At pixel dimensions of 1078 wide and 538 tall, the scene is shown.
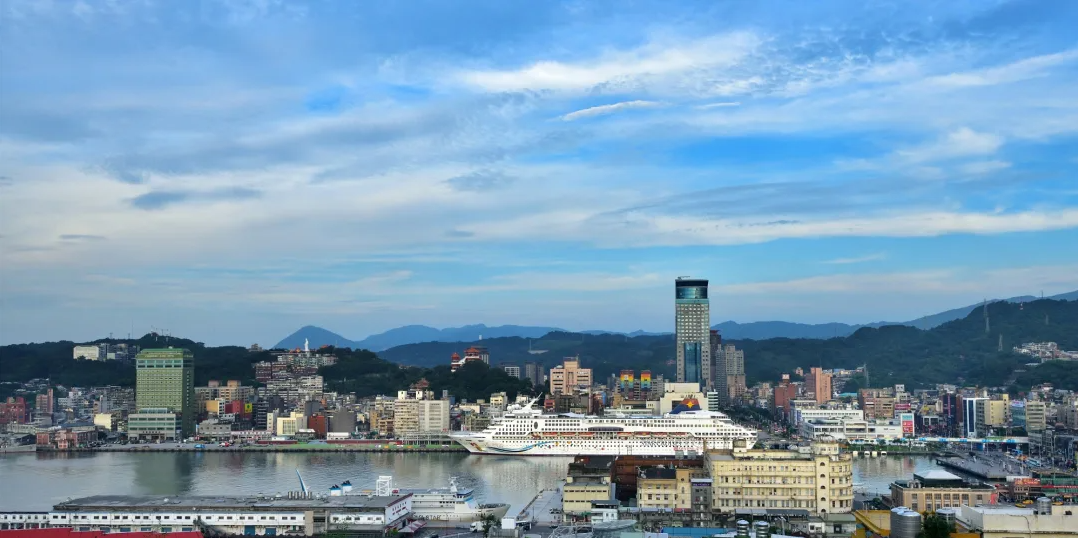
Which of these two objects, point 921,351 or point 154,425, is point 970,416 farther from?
point 921,351

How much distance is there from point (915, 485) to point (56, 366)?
4648 cm

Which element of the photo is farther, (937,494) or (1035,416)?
(1035,416)

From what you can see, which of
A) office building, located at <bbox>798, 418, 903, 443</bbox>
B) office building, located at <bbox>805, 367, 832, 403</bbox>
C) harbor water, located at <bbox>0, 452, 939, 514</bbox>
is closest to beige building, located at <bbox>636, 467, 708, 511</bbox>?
harbor water, located at <bbox>0, 452, 939, 514</bbox>

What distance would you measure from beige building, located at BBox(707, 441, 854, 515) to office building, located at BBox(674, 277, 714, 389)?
42.8 meters

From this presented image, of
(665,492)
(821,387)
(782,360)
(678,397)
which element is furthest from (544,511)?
(782,360)

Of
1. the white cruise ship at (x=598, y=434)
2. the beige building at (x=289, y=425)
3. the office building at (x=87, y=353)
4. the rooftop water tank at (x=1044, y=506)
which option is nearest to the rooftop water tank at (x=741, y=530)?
the rooftop water tank at (x=1044, y=506)

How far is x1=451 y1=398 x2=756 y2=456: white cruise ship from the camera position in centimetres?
3322

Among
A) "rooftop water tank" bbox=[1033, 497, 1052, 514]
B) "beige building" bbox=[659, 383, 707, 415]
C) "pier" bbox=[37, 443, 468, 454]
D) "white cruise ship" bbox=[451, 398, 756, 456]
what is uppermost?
"beige building" bbox=[659, 383, 707, 415]

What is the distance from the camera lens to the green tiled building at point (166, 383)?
132 ft

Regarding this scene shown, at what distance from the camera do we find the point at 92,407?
45781 millimetres

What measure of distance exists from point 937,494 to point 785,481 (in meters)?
2.88

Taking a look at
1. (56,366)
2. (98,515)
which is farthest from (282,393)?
(98,515)

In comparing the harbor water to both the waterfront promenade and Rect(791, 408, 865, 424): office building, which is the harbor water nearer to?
the waterfront promenade

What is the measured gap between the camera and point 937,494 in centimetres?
1773
